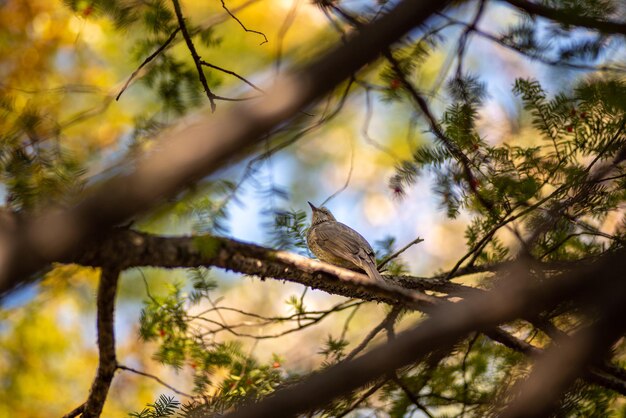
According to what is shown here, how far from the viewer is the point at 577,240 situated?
321 centimetres

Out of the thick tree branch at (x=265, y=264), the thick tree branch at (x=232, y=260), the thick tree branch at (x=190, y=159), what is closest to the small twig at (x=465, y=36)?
the thick tree branch at (x=265, y=264)

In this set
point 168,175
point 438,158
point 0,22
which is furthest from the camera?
point 0,22

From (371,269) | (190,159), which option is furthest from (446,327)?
(371,269)

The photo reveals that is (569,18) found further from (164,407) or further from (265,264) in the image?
(164,407)

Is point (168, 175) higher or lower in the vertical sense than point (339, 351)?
lower

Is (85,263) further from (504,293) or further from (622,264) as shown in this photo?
(622,264)

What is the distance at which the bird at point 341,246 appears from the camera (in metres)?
3.71

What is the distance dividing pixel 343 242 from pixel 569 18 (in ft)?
8.17

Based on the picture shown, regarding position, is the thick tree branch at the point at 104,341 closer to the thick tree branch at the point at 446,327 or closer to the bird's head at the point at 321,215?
the thick tree branch at the point at 446,327

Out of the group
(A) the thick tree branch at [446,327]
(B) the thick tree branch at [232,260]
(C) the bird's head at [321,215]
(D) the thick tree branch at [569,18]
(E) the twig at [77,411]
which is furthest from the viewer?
(C) the bird's head at [321,215]

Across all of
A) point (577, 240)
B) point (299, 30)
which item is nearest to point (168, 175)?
point (577, 240)

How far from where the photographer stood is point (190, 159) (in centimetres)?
110

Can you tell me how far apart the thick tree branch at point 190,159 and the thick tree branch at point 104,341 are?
65 cm

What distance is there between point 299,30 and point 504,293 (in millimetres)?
6921
